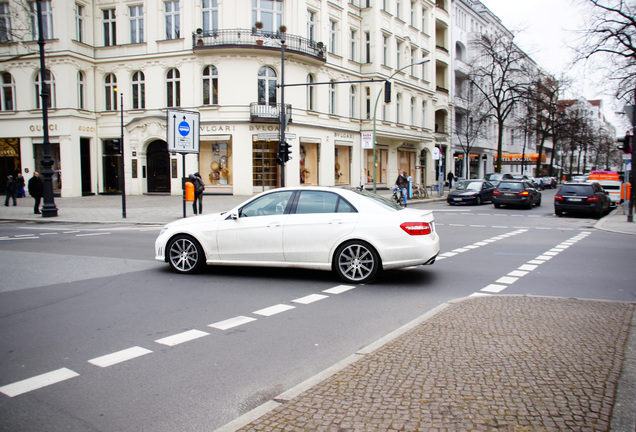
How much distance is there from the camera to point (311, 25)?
3384 centimetres

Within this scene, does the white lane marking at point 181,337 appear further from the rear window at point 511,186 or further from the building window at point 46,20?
the building window at point 46,20

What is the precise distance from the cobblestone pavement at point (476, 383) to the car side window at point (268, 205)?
356 cm

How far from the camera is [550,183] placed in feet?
204

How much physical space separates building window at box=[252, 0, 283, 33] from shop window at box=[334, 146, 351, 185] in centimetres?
986

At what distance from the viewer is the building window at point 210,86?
102ft

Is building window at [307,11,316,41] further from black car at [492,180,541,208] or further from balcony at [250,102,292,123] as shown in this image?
black car at [492,180,541,208]

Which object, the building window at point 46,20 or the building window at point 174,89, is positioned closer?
the building window at point 46,20

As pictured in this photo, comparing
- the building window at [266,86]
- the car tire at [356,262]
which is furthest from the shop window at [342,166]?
the car tire at [356,262]

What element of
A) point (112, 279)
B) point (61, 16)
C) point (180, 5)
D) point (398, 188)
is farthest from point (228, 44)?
point (112, 279)

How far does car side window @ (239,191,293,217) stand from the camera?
827cm

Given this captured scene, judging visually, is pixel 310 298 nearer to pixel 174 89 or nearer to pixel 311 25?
pixel 174 89

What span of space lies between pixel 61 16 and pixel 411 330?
112ft

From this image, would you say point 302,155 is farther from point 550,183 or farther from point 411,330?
point 550,183

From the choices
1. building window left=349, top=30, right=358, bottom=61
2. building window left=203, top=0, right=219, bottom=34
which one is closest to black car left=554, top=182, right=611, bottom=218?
building window left=349, top=30, right=358, bottom=61
